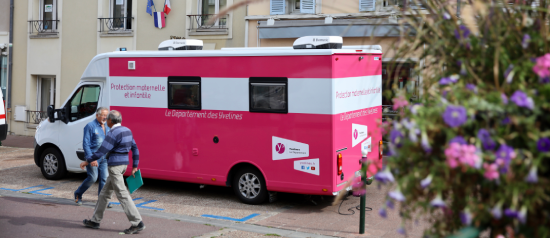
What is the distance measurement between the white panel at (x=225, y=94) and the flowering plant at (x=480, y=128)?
593cm

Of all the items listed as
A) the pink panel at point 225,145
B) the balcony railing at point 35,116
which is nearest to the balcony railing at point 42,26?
the balcony railing at point 35,116

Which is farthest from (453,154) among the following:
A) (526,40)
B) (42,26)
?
(42,26)

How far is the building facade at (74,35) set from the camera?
1680cm

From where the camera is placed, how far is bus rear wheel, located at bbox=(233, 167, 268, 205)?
8562 mm

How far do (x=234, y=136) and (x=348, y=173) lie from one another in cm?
190

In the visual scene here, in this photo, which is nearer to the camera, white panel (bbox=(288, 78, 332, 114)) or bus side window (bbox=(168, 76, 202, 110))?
white panel (bbox=(288, 78, 332, 114))

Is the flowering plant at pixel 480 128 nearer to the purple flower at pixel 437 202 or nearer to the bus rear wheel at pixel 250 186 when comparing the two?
the purple flower at pixel 437 202

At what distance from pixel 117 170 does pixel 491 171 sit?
5758mm

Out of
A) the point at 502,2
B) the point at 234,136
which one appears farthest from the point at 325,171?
the point at 502,2

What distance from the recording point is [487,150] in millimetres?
2127

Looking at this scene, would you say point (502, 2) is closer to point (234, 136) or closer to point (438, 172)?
point (438, 172)

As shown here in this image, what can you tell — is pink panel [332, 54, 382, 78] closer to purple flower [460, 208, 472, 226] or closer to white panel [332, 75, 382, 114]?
white panel [332, 75, 382, 114]

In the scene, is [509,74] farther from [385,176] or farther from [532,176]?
[385,176]

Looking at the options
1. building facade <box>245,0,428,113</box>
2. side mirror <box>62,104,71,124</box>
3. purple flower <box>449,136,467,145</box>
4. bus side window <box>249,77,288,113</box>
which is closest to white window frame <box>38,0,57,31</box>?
building facade <box>245,0,428,113</box>
